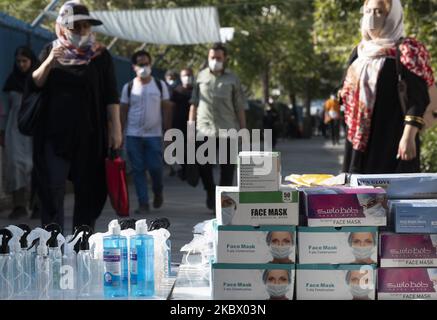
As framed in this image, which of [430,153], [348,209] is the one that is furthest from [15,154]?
[348,209]

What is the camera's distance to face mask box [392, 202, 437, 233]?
4.45 m

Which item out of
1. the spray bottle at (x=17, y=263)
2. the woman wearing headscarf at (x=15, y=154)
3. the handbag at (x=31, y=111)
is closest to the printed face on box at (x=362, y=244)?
the spray bottle at (x=17, y=263)

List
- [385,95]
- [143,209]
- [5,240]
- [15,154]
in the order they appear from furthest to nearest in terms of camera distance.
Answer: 1. [143,209]
2. [15,154]
3. [385,95]
4. [5,240]

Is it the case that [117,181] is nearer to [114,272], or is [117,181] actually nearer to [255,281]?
[114,272]

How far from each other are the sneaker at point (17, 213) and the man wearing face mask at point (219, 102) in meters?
2.20

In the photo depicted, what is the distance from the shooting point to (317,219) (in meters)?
4.43

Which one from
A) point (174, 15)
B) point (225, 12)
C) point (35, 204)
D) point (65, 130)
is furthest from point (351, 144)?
point (225, 12)

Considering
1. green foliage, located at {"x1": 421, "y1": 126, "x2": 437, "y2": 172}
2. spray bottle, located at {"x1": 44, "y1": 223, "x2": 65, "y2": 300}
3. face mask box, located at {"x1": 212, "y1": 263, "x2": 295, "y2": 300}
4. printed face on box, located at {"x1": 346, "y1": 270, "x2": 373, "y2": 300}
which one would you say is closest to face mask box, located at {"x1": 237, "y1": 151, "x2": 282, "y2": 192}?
face mask box, located at {"x1": 212, "y1": 263, "x2": 295, "y2": 300}

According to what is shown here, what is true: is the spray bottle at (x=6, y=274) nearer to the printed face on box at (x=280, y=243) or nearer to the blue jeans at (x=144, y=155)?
the printed face on box at (x=280, y=243)

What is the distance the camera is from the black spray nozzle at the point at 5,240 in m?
4.87

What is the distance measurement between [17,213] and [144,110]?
2.06 m

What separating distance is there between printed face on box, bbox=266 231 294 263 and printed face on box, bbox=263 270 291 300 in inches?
2.9

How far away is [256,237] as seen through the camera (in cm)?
443

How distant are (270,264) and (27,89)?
356 cm
